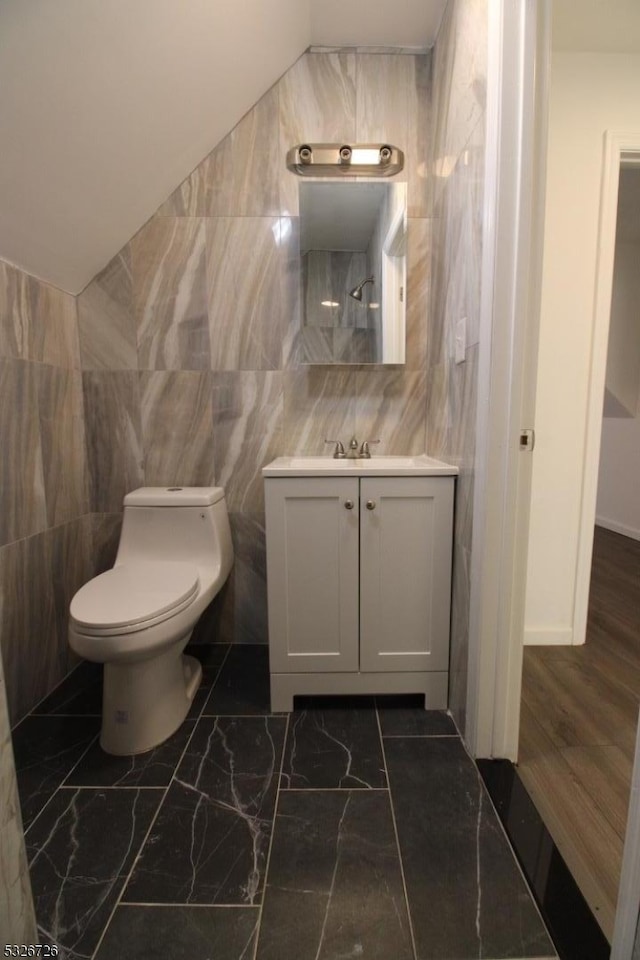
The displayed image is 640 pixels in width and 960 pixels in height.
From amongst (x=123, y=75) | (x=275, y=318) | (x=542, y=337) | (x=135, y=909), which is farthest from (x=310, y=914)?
(x=123, y=75)

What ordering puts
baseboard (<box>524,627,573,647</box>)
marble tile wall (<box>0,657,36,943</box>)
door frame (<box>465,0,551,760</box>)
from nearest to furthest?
marble tile wall (<box>0,657,36,943</box>)
door frame (<box>465,0,551,760</box>)
baseboard (<box>524,627,573,647</box>)

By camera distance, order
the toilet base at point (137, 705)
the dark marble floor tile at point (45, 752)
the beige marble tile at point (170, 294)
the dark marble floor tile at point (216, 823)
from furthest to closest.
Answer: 1. the beige marble tile at point (170, 294)
2. the toilet base at point (137, 705)
3. the dark marble floor tile at point (45, 752)
4. the dark marble floor tile at point (216, 823)

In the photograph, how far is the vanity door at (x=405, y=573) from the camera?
1.28 m

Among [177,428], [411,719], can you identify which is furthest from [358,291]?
[411,719]

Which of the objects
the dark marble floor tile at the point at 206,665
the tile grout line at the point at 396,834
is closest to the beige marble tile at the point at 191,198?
the dark marble floor tile at the point at 206,665

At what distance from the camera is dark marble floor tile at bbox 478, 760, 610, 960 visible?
0.75 metres

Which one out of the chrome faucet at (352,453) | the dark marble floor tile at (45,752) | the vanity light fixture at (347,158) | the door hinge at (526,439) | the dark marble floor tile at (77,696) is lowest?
the dark marble floor tile at (77,696)

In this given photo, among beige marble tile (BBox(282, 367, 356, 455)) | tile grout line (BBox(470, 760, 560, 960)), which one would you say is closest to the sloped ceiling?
beige marble tile (BBox(282, 367, 356, 455))

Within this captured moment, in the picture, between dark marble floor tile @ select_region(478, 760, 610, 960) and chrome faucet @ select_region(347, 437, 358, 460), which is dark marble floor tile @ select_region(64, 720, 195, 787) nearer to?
dark marble floor tile @ select_region(478, 760, 610, 960)

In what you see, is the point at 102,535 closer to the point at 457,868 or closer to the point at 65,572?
the point at 65,572

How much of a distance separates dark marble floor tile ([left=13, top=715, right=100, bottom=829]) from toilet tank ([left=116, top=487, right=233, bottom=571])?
550 mm

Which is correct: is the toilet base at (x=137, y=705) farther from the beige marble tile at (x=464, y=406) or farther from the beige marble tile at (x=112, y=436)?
the beige marble tile at (x=464, y=406)

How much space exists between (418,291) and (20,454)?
62.6 inches

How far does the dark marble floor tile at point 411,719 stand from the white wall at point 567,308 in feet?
2.18
